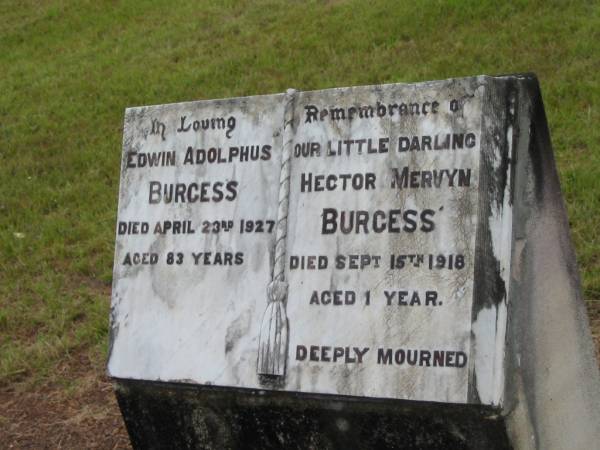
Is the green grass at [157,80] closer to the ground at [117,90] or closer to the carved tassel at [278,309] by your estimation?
the ground at [117,90]

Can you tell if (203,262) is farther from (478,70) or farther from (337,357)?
(478,70)

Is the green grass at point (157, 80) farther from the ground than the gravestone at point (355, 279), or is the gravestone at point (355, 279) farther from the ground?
the green grass at point (157, 80)

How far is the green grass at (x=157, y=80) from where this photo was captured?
5.77m

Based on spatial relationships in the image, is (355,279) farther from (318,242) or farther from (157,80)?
(157,80)

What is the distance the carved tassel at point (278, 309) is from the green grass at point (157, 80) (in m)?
2.25

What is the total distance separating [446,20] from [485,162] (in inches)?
243

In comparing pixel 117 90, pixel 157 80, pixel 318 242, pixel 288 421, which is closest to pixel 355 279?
pixel 318 242

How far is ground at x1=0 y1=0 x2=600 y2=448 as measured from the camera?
5.21 m

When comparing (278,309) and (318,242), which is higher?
(318,242)

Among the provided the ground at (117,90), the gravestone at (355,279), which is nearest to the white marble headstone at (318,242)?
the gravestone at (355,279)

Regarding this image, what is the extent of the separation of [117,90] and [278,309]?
258 inches

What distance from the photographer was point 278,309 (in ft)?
10.2

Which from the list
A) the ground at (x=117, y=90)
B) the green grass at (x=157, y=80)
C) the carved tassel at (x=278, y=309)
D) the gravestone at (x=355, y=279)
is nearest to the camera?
the gravestone at (x=355, y=279)

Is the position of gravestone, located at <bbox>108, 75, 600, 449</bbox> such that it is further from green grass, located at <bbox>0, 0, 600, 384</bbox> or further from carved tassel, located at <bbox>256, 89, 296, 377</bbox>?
green grass, located at <bbox>0, 0, 600, 384</bbox>
